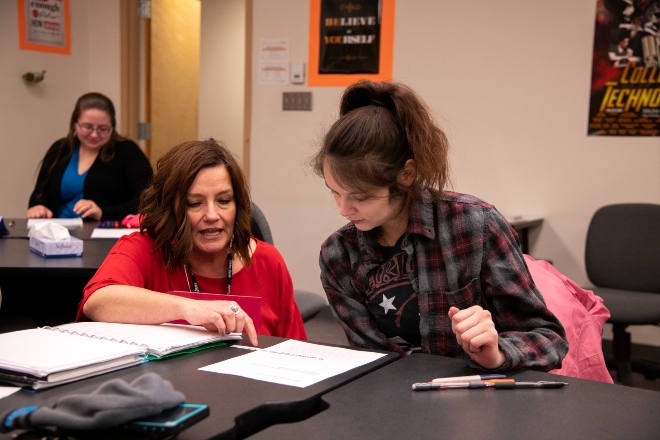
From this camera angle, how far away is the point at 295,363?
1.21 m

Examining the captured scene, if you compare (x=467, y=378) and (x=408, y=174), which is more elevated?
(x=408, y=174)

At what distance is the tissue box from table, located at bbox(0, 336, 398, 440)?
1249 mm

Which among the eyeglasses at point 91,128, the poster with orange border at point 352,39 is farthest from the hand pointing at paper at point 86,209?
the poster with orange border at point 352,39

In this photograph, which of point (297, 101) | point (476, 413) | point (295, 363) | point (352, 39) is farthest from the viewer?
point (297, 101)

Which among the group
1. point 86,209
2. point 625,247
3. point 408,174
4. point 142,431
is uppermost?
point 408,174

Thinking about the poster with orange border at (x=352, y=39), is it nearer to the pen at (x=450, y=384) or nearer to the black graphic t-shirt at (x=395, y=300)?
the black graphic t-shirt at (x=395, y=300)

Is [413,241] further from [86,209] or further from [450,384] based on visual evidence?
[86,209]

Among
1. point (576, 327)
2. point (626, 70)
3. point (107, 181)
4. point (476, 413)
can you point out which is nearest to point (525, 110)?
point (626, 70)

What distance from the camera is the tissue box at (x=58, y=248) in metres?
2.27

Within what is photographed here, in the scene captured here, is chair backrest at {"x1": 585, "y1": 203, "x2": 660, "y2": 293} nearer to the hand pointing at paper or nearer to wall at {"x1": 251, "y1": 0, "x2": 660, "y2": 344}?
wall at {"x1": 251, "y1": 0, "x2": 660, "y2": 344}

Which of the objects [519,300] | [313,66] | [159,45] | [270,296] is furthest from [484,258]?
[159,45]

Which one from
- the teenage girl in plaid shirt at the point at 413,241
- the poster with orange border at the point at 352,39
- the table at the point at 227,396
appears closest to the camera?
the table at the point at 227,396

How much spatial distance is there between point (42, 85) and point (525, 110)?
3.15m

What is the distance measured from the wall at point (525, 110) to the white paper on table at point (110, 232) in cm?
111
